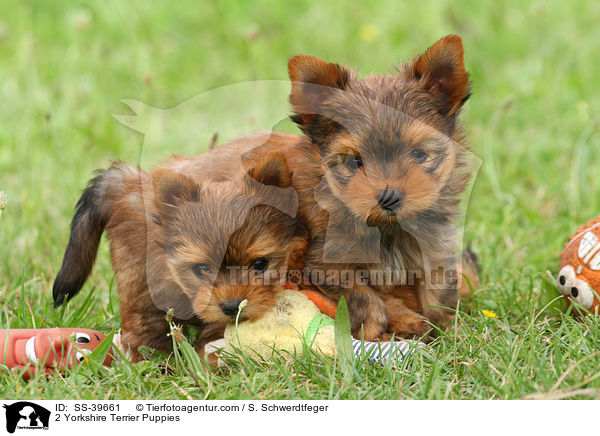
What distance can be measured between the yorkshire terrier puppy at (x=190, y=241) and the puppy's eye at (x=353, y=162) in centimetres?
28

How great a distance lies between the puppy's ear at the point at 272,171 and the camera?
3.22 metres

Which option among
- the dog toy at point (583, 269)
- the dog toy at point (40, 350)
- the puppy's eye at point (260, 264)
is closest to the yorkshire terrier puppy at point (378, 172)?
the puppy's eye at point (260, 264)

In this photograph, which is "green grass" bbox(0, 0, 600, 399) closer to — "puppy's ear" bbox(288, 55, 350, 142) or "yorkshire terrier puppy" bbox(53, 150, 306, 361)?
"yorkshire terrier puppy" bbox(53, 150, 306, 361)

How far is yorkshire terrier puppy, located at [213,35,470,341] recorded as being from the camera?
10.2 ft

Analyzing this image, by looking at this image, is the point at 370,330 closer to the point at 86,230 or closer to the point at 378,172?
the point at 378,172

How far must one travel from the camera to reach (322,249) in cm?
334

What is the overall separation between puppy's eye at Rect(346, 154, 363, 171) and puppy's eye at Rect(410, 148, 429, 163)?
0.23 m

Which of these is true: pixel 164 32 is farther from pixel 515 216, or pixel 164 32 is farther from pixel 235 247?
pixel 235 247

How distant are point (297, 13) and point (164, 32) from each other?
148 centimetres

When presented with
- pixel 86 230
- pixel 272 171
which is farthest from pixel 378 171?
pixel 86 230

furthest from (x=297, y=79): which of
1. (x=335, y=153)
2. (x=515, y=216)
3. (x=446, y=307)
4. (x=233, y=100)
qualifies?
(x=515, y=216)

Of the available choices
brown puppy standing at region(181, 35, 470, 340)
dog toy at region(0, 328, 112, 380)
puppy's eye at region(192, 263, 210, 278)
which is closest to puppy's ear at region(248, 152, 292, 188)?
brown puppy standing at region(181, 35, 470, 340)
